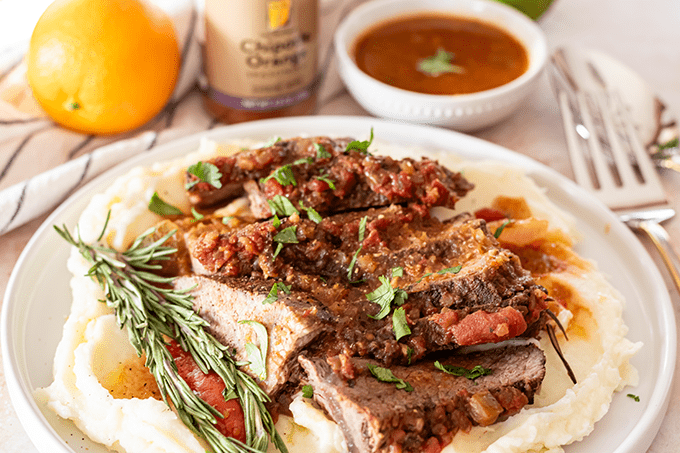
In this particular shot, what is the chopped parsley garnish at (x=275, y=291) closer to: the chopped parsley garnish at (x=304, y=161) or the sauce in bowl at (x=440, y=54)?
the chopped parsley garnish at (x=304, y=161)

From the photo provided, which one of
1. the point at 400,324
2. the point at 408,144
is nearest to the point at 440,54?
the point at 408,144

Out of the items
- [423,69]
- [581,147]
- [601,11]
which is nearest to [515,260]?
[581,147]

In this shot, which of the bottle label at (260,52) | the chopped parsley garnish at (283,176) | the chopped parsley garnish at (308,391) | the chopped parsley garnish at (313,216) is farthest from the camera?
the bottle label at (260,52)

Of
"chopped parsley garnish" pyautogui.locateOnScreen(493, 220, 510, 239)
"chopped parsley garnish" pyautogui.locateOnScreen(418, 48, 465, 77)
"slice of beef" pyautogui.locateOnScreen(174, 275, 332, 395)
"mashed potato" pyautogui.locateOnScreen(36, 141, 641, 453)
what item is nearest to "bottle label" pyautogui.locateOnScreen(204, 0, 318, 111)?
"chopped parsley garnish" pyautogui.locateOnScreen(418, 48, 465, 77)

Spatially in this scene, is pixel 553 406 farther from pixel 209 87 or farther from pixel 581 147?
Answer: pixel 209 87

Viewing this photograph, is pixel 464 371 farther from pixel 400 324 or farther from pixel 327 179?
pixel 327 179

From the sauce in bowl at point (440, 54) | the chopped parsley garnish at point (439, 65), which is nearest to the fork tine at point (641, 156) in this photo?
the sauce in bowl at point (440, 54)
